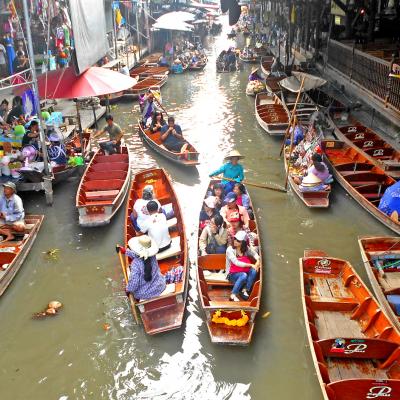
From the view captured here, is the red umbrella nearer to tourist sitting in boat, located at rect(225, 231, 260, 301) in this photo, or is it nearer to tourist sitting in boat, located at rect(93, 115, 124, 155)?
tourist sitting in boat, located at rect(93, 115, 124, 155)

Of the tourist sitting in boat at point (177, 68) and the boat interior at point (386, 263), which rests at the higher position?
the boat interior at point (386, 263)

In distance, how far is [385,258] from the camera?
773cm

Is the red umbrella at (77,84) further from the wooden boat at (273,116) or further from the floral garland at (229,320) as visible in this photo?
the floral garland at (229,320)

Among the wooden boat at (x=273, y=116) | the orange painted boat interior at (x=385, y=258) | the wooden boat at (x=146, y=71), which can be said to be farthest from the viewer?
the wooden boat at (x=146, y=71)

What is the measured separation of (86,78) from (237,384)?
9005 mm

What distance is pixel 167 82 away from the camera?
25.5m

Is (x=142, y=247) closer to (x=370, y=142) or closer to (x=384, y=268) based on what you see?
(x=384, y=268)

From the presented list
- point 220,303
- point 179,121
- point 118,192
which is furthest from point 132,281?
point 179,121

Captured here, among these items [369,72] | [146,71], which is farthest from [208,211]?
[146,71]

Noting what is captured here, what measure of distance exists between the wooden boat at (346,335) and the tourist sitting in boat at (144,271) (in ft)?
7.93

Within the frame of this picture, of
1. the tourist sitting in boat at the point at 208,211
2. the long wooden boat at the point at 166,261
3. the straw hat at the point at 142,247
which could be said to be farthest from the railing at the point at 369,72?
the straw hat at the point at 142,247

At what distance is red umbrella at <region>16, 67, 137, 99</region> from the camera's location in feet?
36.6

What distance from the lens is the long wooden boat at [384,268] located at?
21.9ft

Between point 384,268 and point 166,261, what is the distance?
4.17 metres
